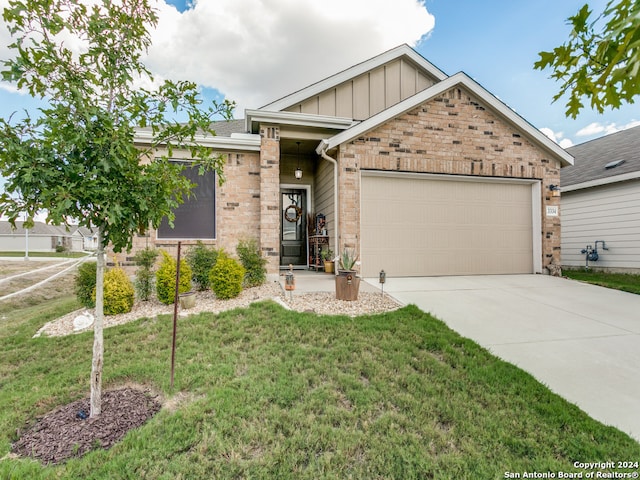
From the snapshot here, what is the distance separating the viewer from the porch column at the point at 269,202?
668 centimetres

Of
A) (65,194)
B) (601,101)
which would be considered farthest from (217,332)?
(601,101)

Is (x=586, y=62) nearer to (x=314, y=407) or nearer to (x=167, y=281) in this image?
(x=314, y=407)

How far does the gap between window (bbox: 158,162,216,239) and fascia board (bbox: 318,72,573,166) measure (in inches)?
108

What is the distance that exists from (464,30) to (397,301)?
25.8ft

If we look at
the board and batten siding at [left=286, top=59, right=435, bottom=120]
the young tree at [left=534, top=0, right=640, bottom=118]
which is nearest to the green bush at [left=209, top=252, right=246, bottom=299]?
the young tree at [left=534, top=0, right=640, bottom=118]

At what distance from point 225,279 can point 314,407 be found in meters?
3.19

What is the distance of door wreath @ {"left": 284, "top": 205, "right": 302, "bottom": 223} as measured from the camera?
29.9 ft

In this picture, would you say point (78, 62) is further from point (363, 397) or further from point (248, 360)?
point (363, 397)

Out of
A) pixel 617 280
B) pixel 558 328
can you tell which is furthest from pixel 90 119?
pixel 617 280

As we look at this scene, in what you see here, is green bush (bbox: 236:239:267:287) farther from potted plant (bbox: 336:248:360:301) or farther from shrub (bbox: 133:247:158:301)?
potted plant (bbox: 336:248:360:301)

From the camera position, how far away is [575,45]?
1979 millimetres

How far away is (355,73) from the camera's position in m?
8.31

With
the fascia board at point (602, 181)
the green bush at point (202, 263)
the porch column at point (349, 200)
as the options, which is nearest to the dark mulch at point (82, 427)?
the green bush at point (202, 263)

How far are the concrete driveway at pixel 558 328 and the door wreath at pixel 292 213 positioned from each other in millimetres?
3535
